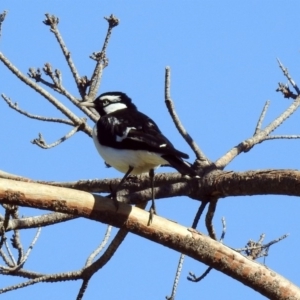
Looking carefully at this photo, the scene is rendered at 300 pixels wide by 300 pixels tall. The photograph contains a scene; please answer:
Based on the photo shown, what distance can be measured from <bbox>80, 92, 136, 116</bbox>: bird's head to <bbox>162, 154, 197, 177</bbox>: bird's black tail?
1500 millimetres

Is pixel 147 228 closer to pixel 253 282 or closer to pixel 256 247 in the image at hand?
pixel 253 282

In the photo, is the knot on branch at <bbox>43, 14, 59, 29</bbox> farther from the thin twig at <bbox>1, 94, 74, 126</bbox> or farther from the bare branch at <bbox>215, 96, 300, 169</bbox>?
the bare branch at <bbox>215, 96, 300, 169</bbox>

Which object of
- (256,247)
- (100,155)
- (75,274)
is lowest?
(75,274)

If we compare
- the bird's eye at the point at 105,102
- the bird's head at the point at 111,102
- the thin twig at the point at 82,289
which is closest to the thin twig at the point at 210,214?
the thin twig at the point at 82,289

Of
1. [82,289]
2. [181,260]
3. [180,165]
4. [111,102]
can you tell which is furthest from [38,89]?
[181,260]

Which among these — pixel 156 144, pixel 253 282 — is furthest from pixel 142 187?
pixel 253 282

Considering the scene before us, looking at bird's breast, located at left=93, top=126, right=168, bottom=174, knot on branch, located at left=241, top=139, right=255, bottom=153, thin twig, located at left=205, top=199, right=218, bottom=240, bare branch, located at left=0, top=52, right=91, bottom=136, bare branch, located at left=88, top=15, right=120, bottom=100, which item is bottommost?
thin twig, located at left=205, top=199, right=218, bottom=240

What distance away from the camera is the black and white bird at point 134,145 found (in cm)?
499

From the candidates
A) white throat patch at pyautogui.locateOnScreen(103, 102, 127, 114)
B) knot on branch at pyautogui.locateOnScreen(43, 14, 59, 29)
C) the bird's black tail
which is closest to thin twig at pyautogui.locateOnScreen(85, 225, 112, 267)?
the bird's black tail

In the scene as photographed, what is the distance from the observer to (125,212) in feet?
14.5

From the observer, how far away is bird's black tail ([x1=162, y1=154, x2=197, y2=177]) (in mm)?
4750

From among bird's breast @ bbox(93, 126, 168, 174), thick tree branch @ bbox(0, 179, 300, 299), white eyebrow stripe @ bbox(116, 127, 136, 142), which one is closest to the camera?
thick tree branch @ bbox(0, 179, 300, 299)

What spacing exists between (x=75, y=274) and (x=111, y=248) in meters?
0.30

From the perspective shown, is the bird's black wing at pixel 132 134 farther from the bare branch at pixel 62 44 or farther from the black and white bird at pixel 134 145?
the bare branch at pixel 62 44
